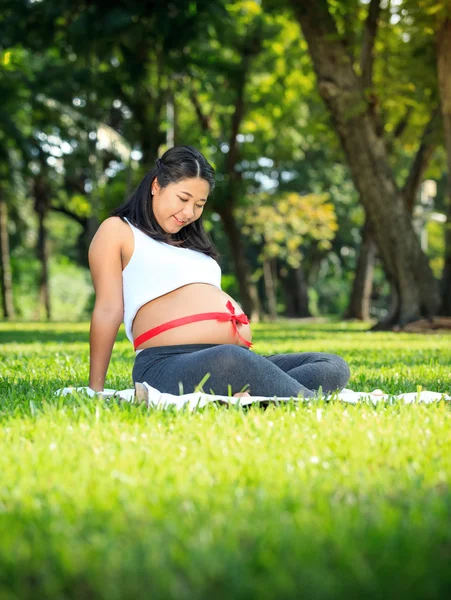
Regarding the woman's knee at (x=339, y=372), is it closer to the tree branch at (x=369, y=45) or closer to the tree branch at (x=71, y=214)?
the tree branch at (x=369, y=45)

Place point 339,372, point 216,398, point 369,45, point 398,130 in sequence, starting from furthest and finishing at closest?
point 398,130
point 369,45
point 339,372
point 216,398

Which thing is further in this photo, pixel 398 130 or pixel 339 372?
pixel 398 130

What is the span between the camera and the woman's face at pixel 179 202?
4.90 meters

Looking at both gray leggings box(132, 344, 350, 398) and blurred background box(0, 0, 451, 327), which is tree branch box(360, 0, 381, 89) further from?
Result: gray leggings box(132, 344, 350, 398)

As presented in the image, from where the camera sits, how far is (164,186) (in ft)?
16.2

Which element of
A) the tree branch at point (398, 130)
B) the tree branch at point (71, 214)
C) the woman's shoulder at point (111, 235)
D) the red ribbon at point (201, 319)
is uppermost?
the tree branch at point (398, 130)

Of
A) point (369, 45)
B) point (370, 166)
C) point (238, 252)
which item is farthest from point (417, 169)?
point (238, 252)

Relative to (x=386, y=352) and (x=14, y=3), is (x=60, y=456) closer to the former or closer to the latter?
(x=386, y=352)

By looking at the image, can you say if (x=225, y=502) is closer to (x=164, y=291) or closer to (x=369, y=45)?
(x=164, y=291)

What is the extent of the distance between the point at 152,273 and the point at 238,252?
929 inches

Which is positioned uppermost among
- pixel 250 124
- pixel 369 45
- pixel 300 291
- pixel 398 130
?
pixel 250 124

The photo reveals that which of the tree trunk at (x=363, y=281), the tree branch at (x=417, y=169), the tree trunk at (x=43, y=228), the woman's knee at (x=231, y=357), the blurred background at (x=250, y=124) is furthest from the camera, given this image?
the tree trunk at (x=43, y=228)

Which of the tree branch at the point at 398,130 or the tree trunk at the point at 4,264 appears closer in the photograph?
the tree branch at the point at 398,130

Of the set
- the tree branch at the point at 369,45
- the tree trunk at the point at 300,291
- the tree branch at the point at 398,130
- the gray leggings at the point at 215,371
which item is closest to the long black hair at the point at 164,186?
the gray leggings at the point at 215,371
